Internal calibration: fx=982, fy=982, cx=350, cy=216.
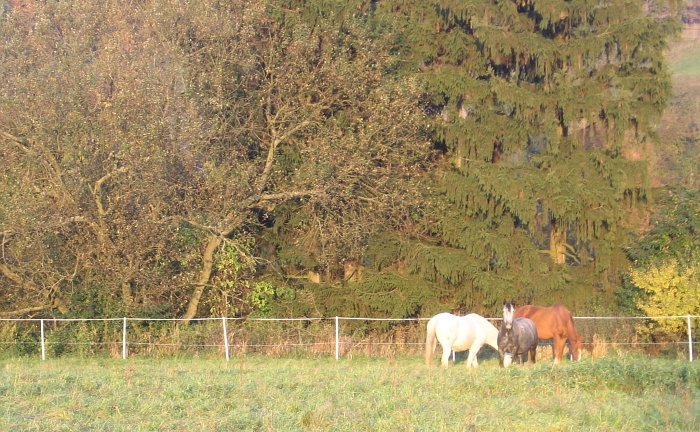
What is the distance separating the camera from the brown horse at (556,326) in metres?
20.3

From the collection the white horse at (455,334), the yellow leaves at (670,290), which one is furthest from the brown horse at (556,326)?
the yellow leaves at (670,290)

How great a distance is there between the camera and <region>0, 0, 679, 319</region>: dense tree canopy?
2309 centimetres

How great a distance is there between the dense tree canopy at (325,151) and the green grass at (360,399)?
7.54 metres

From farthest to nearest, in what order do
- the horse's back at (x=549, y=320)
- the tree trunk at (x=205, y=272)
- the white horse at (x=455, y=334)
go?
1. the tree trunk at (x=205, y=272)
2. the horse's back at (x=549, y=320)
3. the white horse at (x=455, y=334)

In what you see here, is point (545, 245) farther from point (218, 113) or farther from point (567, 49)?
point (218, 113)

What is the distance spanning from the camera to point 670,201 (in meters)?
25.8

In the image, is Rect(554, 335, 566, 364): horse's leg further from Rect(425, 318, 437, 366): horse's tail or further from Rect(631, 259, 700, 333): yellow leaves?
Rect(631, 259, 700, 333): yellow leaves

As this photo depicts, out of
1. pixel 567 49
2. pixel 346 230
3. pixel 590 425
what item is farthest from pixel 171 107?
pixel 590 425

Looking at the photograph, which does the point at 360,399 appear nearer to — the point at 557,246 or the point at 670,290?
the point at 670,290

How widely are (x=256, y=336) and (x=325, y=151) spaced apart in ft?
16.1

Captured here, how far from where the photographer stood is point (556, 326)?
66.6ft

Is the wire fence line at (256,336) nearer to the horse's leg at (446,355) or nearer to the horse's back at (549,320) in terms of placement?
the horse's back at (549,320)

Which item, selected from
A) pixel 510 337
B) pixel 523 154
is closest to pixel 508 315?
pixel 510 337

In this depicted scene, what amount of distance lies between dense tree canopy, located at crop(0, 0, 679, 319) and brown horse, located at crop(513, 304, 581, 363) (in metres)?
4.50
